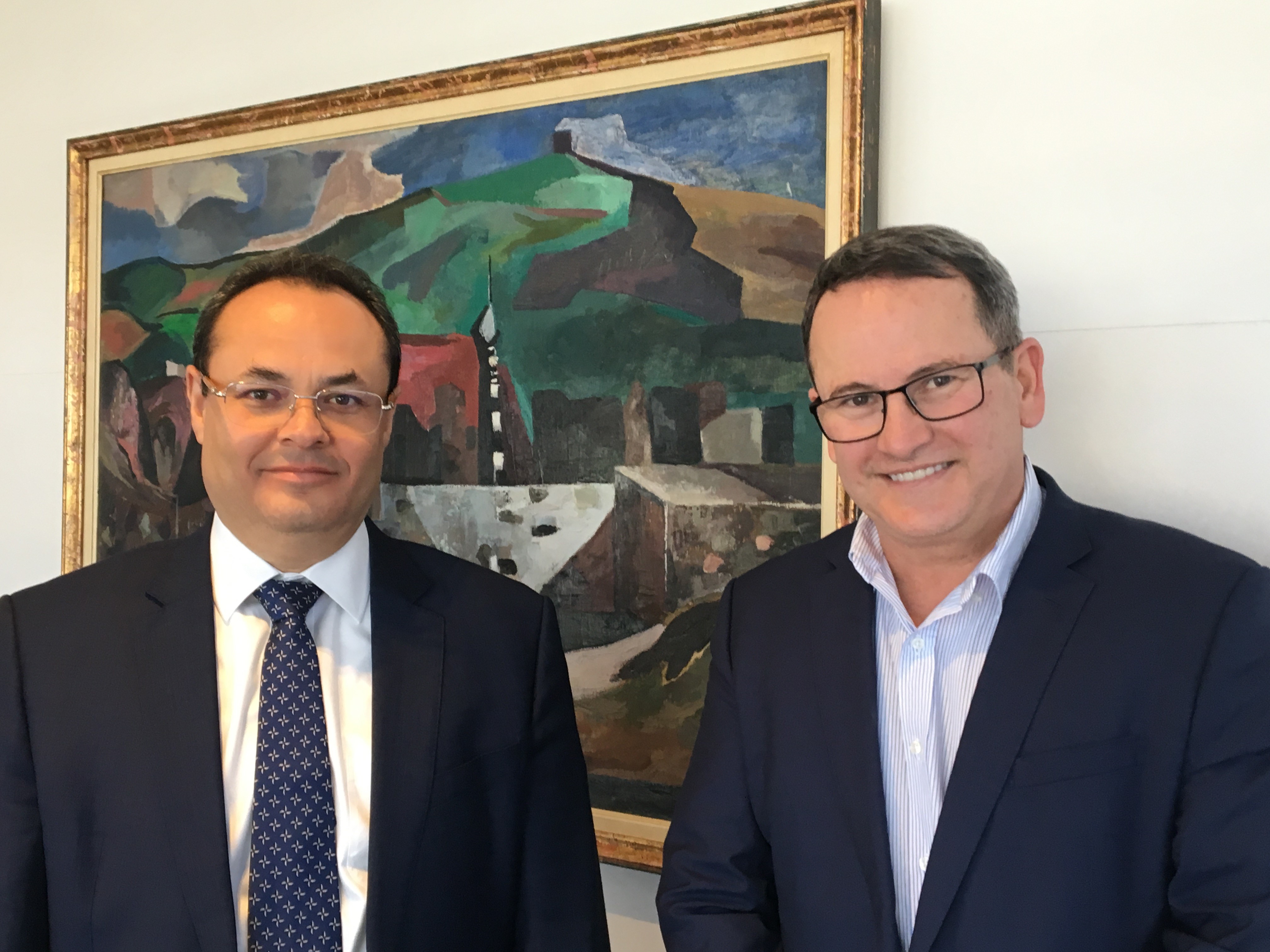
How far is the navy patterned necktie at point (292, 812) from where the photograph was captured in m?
1.28

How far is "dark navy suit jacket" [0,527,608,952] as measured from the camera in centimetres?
128

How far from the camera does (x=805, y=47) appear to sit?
65.4 inches

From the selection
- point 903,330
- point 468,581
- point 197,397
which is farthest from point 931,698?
point 197,397

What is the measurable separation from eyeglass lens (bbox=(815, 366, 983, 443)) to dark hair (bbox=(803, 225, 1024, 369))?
0.08 m

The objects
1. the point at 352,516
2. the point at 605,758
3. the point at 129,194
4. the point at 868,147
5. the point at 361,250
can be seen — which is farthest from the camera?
the point at 129,194

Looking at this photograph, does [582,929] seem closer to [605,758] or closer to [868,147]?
[605,758]

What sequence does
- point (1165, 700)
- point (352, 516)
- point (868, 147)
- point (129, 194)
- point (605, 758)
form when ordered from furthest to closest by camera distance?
1. point (129, 194)
2. point (605, 758)
3. point (868, 147)
4. point (352, 516)
5. point (1165, 700)

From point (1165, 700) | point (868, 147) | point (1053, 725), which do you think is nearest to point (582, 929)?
point (1053, 725)

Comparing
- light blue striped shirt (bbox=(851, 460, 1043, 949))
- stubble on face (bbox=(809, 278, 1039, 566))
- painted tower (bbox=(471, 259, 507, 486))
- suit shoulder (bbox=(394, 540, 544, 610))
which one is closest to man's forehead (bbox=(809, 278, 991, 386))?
stubble on face (bbox=(809, 278, 1039, 566))

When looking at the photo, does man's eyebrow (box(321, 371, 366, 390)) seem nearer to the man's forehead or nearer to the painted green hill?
the painted green hill

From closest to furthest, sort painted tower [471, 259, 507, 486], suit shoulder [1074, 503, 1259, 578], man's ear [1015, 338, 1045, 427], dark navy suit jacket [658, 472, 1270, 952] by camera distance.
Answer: dark navy suit jacket [658, 472, 1270, 952] < suit shoulder [1074, 503, 1259, 578] < man's ear [1015, 338, 1045, 427] < painted tower [471, 259, 507, 486]

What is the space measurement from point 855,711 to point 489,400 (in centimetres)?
105

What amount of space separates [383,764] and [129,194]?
184cm

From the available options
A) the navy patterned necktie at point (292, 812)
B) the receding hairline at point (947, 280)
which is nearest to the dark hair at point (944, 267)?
the receding hairline at point (947, 280)
